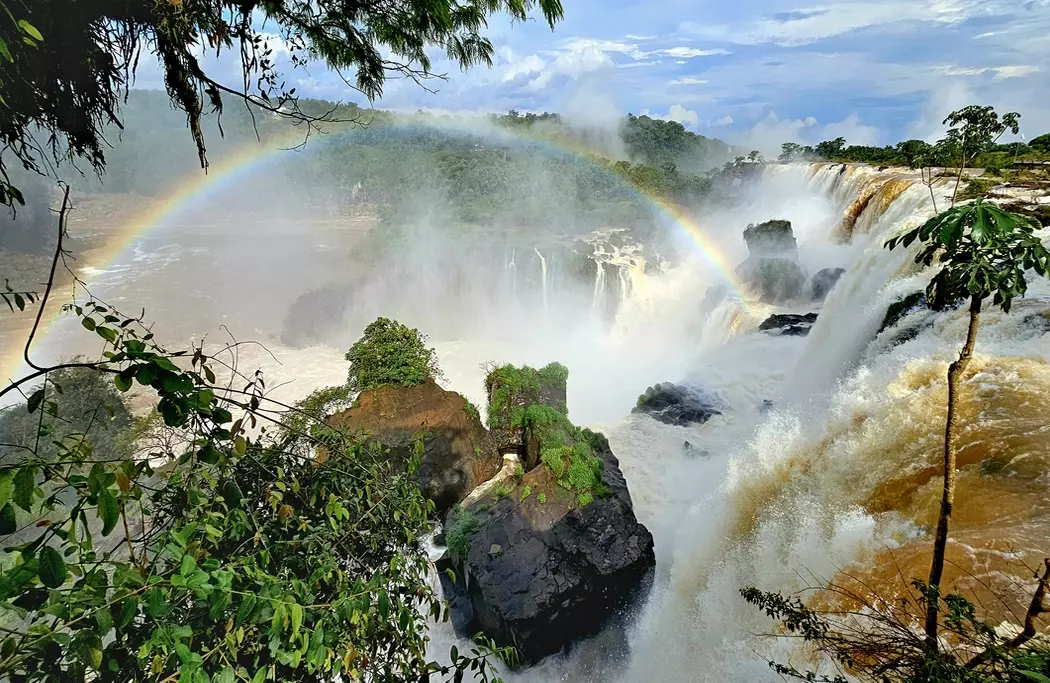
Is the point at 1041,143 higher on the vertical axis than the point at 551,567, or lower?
higher

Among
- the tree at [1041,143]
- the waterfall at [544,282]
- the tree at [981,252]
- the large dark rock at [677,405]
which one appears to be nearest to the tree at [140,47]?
the tree at [981,252]

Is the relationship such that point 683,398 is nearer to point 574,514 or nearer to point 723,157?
point 574,514

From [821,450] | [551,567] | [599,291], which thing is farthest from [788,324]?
[551,567]

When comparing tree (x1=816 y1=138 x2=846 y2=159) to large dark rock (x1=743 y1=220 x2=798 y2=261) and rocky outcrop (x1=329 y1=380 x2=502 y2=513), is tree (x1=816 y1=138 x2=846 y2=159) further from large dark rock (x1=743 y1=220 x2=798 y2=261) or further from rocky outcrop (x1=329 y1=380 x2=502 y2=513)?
rocky outcrop (x1=329 y1=380 x2=502 y2=513)

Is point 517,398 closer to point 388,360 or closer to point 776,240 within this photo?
point 388,360

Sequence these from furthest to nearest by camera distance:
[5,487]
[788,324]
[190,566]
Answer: [788,324] < [190,566] < [5,487]

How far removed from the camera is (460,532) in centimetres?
754

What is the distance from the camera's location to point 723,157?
67688mm

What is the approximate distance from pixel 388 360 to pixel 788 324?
11415 mm

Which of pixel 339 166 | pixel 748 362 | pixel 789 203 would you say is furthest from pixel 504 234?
pixel 339 166

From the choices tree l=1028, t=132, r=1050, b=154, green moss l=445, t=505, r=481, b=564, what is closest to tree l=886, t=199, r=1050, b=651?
green moss l=445, t=505, r=481, b=564

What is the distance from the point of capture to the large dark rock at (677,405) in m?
12.1

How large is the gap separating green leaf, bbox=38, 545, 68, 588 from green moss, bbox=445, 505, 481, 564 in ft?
22.4

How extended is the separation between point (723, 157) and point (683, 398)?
65.2m
